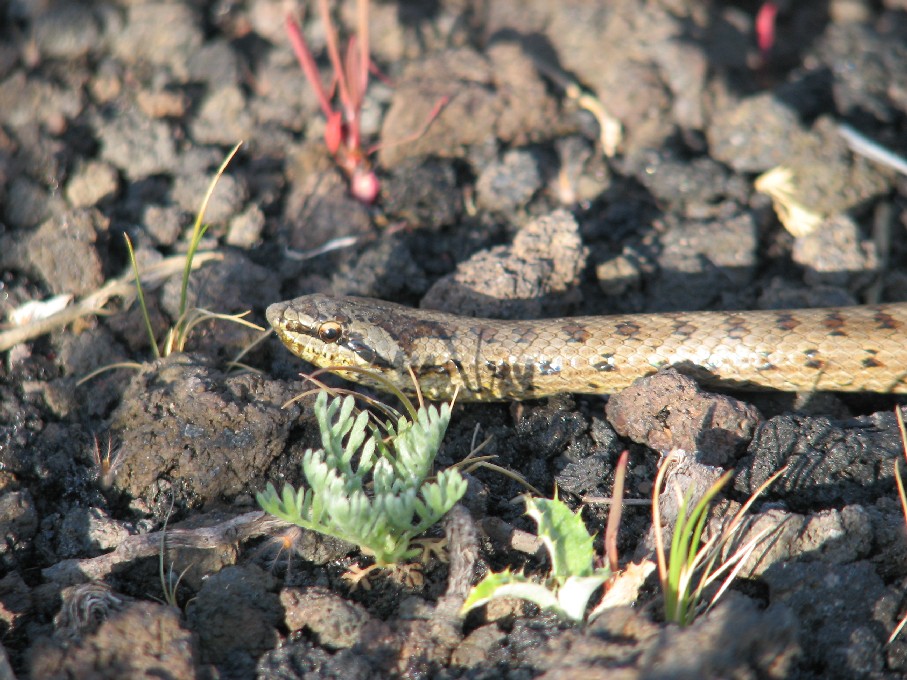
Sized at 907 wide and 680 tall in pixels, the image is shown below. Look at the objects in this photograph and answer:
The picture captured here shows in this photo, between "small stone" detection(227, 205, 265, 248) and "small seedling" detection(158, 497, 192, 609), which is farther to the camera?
"small stone" detection(227, 205, 265, 248)

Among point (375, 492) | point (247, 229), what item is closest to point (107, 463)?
point (375, 492)

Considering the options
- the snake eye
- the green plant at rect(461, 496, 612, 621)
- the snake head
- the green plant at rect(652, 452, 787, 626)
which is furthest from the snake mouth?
the green plant at rect(652, 452, 787, 626)

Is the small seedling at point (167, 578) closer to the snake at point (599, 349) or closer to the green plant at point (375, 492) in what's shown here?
the green plant at point (375, 492)

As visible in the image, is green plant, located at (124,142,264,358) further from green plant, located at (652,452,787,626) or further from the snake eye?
green plant, located at (652,452,787,626)

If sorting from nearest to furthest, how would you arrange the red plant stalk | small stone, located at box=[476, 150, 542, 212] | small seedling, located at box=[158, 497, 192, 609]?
small seedling, located at box=[158, 497, 192, 609], small stone, located at box=[476, 150, 542, 212], the red plant stalk

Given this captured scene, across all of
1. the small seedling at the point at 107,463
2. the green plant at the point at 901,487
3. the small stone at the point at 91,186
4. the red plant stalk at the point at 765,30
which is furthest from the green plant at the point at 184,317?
the red plant stalk at the point at 765,30
